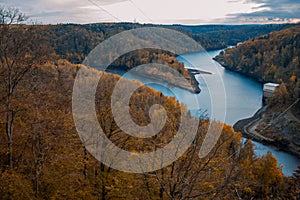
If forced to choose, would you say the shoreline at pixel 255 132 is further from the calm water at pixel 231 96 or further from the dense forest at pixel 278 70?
the calm water at pixel 231 96

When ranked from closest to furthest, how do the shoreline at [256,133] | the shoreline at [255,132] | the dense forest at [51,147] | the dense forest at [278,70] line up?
the dense forest at [51,147]
the shoreline at [256,133]
the shoreline at [255,132]
the dense forest at [278,70]

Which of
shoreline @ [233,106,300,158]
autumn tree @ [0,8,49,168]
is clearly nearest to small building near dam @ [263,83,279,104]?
shoreline @ [233,106,300,158]

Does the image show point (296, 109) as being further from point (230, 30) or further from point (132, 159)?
point (230, 30)

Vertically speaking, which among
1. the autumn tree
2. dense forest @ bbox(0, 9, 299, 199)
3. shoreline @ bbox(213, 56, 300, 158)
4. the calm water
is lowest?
shoreline @ bbox(213, 56, 300, 158)

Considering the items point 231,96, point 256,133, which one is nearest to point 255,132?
point 256,133

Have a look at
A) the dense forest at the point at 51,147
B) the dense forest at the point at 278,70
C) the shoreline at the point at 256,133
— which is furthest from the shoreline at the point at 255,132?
the dense forest at the point at 51,147

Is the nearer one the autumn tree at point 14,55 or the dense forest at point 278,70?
the autumn tree at point 14,55

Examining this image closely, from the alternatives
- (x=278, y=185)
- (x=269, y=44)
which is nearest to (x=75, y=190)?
(x=278, y=185)

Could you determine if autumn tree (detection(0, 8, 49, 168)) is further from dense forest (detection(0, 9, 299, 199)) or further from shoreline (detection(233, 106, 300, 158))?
shoreline (detection(233, 106, 300, 158))
